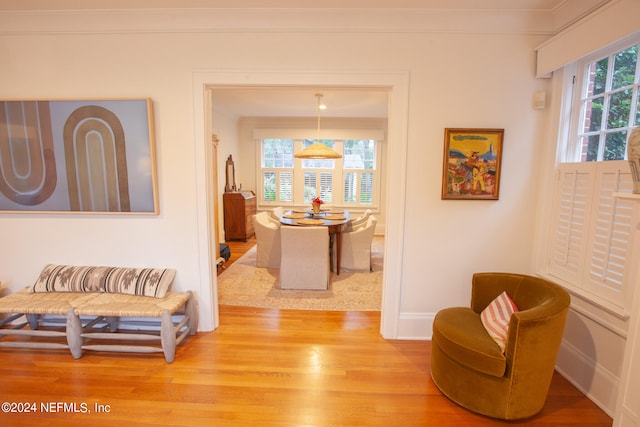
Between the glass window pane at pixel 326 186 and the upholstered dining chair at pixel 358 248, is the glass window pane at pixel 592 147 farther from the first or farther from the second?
the glass window pane at pixel 326 186

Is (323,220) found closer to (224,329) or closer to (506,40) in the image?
(224,329)

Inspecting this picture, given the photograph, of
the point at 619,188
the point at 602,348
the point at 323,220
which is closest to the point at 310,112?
the point at 323,220

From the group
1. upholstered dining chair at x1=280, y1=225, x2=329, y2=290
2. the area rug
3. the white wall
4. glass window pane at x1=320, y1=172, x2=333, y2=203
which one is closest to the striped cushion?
the white wall

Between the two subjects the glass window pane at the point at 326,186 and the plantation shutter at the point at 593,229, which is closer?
the plantation shutter at the point at 593,229

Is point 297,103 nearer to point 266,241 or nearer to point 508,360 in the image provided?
point 266,241

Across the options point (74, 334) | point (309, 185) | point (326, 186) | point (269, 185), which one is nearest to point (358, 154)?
point (326, 186)

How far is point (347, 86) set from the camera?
2314 millimetres

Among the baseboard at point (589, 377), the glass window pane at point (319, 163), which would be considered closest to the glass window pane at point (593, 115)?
the baseboard at point (589, 377)

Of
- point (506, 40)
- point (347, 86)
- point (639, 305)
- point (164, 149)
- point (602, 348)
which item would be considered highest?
point (506, 40)

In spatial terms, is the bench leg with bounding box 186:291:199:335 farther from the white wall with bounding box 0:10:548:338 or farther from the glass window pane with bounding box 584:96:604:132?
the glass window pane with bounding box 584:96:604:132

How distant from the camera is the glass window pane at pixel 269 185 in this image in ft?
22.0

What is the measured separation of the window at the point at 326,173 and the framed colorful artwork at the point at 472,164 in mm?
4248

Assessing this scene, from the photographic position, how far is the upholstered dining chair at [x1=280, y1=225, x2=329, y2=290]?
3.36 metres

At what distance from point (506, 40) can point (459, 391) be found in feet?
8.27
